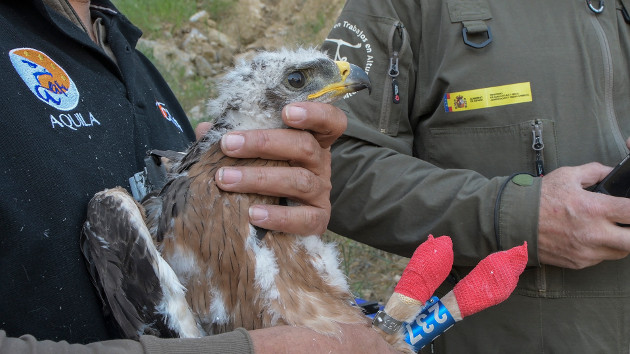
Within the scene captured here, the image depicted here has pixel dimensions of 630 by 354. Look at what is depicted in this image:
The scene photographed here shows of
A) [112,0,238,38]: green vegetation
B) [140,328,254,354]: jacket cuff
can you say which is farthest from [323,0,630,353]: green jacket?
[112,0,238,38]: green vegetation

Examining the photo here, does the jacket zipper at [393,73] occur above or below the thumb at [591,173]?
above

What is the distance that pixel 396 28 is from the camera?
127 inches

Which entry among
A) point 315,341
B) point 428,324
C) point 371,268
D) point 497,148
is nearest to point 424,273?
point 428,324

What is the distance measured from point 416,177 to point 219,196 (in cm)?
134

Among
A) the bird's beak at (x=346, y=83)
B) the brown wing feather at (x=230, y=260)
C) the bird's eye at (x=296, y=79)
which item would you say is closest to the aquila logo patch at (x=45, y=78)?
the brown wing feather at (x=230, y=260)

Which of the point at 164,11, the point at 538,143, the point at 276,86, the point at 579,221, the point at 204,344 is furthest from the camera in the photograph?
the point at 164,11

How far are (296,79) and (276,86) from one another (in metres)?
0.09

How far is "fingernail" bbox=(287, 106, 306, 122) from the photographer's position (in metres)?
2.15

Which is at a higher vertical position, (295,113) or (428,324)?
(295,113)

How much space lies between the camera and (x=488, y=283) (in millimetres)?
2143

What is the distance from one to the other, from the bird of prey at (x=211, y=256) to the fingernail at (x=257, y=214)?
0.05 m

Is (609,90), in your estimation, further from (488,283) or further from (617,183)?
(488,283)

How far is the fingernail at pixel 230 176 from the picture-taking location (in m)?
2.10

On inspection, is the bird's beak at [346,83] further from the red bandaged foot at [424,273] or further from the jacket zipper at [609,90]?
the jacket zipper at [609,90]
